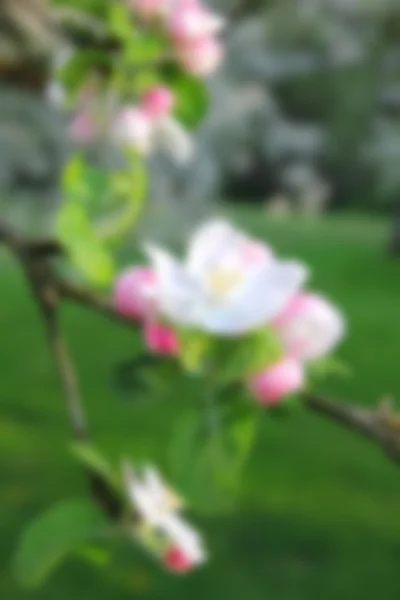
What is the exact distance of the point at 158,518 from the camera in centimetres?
60

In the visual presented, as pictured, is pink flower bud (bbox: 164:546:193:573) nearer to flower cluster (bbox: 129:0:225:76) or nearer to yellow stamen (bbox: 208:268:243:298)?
yellow stamen (bbox: 208:268:243:298)

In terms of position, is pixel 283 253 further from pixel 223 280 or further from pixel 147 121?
pixel 223 280

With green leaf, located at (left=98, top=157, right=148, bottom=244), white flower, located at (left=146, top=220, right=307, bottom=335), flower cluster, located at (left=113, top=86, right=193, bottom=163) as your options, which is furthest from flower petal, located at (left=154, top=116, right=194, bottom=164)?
white flower, located at (left=146, top=220, right=307, bottom=335)

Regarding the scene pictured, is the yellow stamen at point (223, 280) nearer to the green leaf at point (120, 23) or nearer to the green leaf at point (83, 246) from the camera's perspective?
the green leaf at point (83, 246)

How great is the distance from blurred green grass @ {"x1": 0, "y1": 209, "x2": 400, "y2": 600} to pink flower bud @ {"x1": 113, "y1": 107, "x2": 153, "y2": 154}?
0.37 m

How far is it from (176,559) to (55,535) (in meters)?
0.06

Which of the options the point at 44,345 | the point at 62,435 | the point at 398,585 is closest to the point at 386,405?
the point at 398,585

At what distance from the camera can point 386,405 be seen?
1.91 ft

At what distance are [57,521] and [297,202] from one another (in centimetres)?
457

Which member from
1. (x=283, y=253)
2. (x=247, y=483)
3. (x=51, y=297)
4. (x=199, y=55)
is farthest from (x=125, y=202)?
(x=283, y=253)

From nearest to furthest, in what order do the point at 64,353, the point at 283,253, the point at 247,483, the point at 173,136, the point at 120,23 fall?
the point at 64,353, the point at 120,23, the point at 173,136, the point at 247,483, the point at 283,253

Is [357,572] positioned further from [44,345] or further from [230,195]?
[230,195]

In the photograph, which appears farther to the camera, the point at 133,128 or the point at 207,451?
the point at 133,128

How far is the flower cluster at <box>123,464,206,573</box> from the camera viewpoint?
23.6 inches
